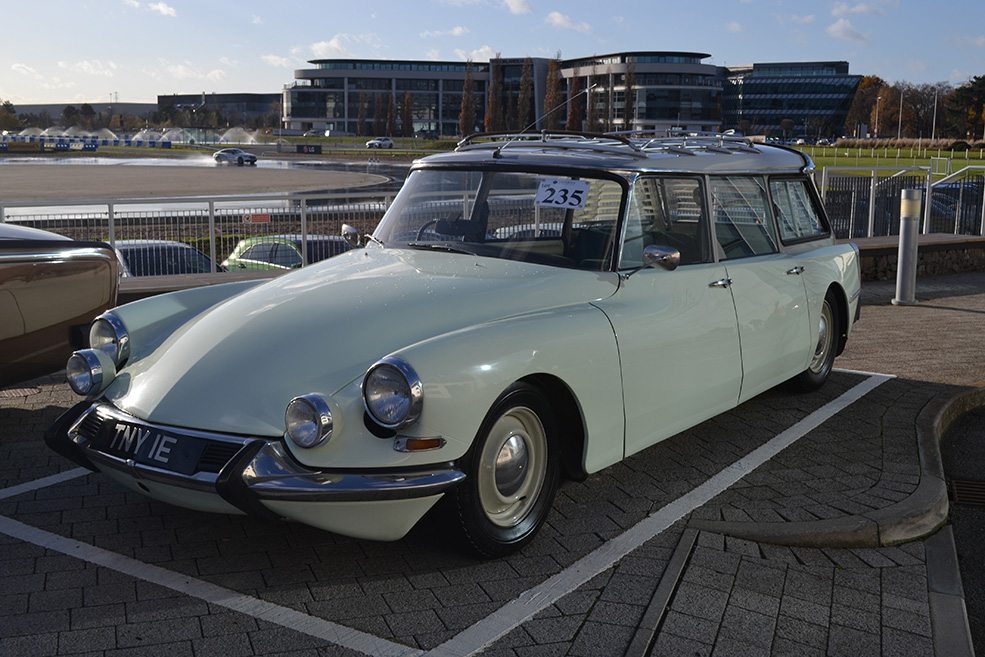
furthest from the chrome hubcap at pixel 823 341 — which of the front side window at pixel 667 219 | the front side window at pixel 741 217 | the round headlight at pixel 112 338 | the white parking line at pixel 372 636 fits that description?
the round headlight at pixel 112 338

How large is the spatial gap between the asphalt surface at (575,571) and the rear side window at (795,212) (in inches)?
58.1

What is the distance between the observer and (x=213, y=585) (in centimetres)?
370

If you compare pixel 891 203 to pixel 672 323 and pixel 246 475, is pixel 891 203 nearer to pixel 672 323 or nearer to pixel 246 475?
pixel 672 323

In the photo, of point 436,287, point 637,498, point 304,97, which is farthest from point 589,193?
point 304,97

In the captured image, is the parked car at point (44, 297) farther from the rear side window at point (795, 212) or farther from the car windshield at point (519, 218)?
the rear side window at point (795, 212)

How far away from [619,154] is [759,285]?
1217 mm

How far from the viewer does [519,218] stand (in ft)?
16.1

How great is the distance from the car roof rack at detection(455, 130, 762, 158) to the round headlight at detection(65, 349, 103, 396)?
224 cm

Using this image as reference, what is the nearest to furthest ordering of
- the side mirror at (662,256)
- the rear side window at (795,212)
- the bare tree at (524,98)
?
the side mirror at (662,256), the rear side window at (795,212), the bare tree at (524,98)

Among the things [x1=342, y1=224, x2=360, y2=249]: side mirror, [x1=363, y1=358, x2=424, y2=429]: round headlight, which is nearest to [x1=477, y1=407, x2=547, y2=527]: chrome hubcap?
[x1=363, y1=358, x2=424, y2=429]: round headlight

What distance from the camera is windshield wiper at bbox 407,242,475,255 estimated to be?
16.1ft

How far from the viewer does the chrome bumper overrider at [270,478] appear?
341cm

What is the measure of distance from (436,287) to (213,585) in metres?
1.58

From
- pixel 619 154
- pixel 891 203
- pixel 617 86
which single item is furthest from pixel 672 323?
pixel 617 86
